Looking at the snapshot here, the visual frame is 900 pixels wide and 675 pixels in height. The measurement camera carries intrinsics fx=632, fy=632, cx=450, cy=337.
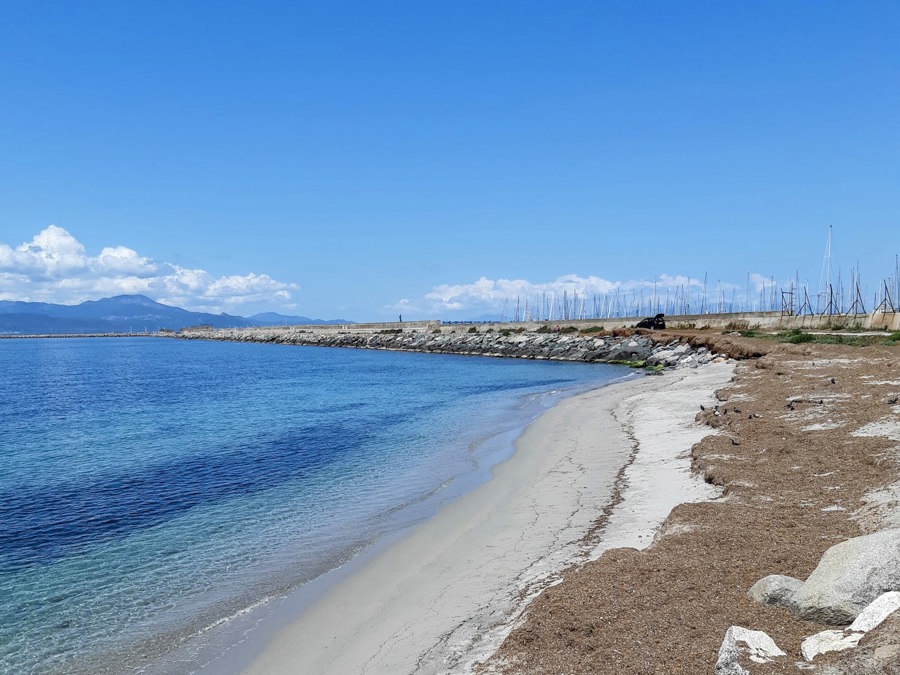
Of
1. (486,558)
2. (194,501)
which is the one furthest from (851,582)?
(194,501)

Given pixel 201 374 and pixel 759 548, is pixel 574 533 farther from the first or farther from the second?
pixel 201 374

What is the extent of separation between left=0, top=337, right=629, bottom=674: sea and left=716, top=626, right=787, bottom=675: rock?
6.94m

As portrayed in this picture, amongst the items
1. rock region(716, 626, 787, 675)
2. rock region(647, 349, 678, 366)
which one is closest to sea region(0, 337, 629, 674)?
rock region(716, 626, 787, 675)

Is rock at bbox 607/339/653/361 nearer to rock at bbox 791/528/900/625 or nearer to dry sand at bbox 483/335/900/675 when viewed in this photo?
dry sand at bbox 483/335/900/675

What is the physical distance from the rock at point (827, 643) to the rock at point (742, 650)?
9.3 inches

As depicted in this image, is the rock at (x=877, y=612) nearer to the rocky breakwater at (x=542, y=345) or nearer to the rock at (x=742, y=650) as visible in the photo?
the rock at (x=742, y=650)

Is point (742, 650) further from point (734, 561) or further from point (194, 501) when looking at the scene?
point (194, 501)

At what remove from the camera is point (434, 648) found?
803 centimetres

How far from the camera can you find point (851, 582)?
6.22m

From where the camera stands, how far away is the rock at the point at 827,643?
5.44m

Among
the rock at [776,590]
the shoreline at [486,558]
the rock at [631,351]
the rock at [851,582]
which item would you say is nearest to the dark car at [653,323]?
the rock at [631,351]

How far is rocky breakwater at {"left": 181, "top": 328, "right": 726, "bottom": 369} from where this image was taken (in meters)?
57.1

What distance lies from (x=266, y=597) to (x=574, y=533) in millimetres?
5671

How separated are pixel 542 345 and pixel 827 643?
251 ft
